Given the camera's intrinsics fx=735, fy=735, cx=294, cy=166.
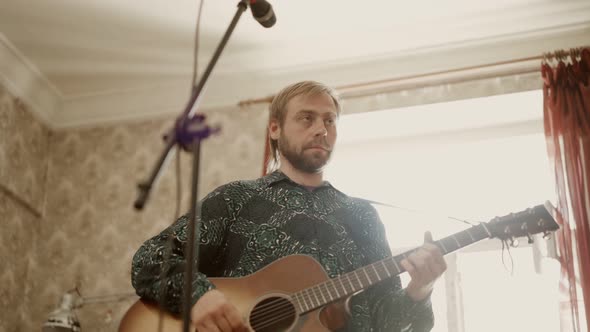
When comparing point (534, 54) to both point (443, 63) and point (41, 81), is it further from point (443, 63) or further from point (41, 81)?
point (41, 81)

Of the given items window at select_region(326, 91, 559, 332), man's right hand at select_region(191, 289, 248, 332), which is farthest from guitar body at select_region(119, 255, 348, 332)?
window at select_region(326, 91, 559, 332)

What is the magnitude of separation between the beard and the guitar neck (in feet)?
1.49

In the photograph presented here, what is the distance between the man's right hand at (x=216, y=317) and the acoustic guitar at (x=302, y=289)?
0.29 ft

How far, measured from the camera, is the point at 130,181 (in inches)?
160

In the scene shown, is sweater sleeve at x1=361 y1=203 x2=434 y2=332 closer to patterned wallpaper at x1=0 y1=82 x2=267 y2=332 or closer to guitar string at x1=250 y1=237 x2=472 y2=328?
guitar string at x1=250 y1=237 x2=472 y2=328

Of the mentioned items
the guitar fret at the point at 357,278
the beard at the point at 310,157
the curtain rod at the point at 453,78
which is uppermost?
the curtain rod at the point at 453,78

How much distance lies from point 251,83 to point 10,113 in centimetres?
132

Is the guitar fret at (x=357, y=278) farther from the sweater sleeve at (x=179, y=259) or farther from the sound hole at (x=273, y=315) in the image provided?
the sweater sleeve at (x=179, y=259)

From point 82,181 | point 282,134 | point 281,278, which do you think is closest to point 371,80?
point 282,134

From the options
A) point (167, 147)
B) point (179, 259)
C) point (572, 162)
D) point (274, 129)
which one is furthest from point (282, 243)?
point (572, 162)

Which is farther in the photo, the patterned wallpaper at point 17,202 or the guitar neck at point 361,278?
the patterned wallpaper at point 17,202

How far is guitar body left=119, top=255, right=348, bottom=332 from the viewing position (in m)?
2.01

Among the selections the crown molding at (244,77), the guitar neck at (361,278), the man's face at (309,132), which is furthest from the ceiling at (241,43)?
the guitar neck at (361,278)

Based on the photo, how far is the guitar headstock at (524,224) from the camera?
2.11m
